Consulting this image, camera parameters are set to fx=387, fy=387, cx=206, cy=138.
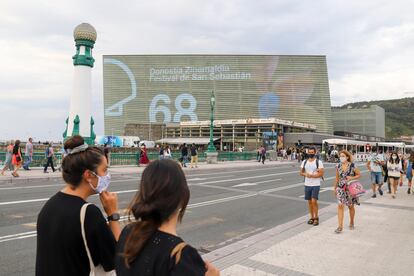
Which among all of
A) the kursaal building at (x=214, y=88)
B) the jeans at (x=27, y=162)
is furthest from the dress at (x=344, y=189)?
the kursaal building at (x=214, y=88)

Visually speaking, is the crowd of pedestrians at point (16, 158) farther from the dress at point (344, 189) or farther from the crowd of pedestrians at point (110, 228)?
the crowd of pedestrians at point (110, 228)

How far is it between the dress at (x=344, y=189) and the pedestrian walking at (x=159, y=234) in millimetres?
6907

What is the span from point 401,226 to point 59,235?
8110 millimetres

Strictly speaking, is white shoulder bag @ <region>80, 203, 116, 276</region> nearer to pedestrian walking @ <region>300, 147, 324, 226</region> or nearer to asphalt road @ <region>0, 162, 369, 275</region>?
asphalt road @ <region>0, 162, 369, 275</region>

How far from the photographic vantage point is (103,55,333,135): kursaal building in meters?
128

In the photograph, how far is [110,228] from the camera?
243 centimetres

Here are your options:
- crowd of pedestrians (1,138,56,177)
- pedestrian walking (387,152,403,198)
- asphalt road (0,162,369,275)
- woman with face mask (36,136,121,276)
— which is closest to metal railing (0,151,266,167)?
crowd of pedestrians (1,138,56,177)

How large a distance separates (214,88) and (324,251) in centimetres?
12798

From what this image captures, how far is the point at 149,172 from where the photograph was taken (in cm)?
194

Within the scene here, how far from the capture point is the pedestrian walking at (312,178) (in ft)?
28.0

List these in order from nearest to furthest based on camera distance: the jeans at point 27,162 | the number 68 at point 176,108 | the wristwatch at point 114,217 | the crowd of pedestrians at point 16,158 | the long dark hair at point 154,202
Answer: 1. the long dark hair at point 154,202
2. the wristwatch at point 114,217
3. the crowd of pedestrians at point 16,158
4. the jeans at point 27,162
5. the number 68 at point 176,108

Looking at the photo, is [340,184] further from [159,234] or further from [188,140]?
[188,140]

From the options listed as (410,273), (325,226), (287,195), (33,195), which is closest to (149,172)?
(410,273)

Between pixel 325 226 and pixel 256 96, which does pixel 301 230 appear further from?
pixel 256 96
